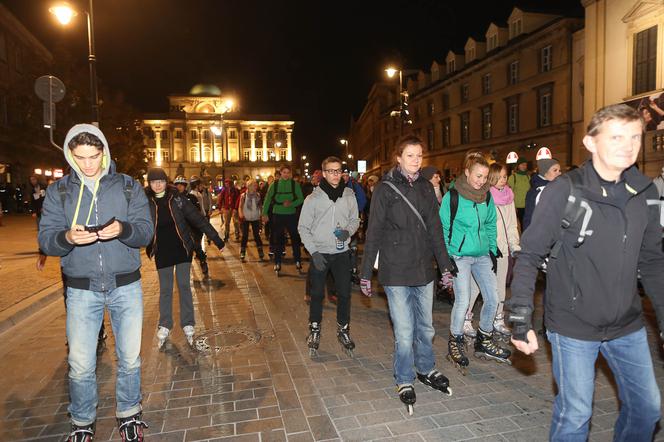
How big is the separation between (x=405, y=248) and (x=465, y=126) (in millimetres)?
39957

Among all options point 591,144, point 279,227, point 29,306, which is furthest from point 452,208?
point 29,306

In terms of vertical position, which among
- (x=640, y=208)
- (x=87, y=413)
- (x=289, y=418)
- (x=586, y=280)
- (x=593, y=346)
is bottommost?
(x=289, y=418)

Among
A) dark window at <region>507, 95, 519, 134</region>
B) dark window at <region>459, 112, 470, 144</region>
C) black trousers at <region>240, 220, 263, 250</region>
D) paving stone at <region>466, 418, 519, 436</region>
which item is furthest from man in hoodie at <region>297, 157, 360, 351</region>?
dark window at <region>459, 112, 470, 144</region>

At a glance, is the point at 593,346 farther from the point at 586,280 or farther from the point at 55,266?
the point at 55,266

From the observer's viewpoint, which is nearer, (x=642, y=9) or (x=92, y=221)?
(x=92, y=221)

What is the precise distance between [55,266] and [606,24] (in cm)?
2440

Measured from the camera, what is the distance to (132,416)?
3406mm

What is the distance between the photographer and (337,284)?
5547 millimetres

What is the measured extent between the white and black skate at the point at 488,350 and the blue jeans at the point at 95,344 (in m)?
3.39

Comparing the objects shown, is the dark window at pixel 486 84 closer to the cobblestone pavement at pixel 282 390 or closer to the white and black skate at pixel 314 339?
the cobblestone pavement at pixel 282 390

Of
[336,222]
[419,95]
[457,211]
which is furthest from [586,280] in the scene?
[419,95]

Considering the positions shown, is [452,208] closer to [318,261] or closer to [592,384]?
[318,261]

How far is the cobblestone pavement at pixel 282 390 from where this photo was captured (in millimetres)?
3557

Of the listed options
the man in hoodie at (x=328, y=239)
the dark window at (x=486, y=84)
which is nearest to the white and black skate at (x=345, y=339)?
the man in hoodie at (x=328, y=239)
